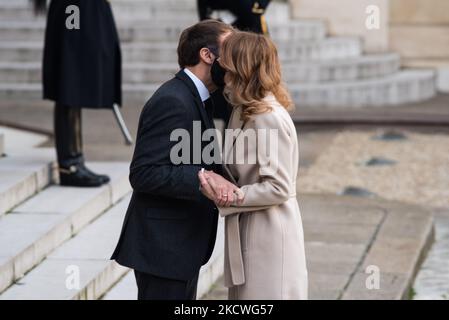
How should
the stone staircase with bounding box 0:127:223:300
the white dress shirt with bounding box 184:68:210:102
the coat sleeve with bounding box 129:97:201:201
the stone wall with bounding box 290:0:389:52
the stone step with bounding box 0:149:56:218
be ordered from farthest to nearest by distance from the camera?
the stone wall with bounding box 290:0:389:52 < the stone step with bounding box 0:149:56:218 < the stone staircase with bounding box 0:127:223:300 < the white dress shirt with bounding box 184:68:210:102 < the coat sleeve with bounding box 129:97:201:201

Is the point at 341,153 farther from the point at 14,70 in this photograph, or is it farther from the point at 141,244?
the point at 141,244

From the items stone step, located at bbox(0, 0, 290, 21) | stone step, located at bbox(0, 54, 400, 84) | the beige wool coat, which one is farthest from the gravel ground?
the beige wool coat

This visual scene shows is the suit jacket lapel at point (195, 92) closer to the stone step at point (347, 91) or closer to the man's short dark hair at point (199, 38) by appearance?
the man's short dark hair at point (199, 38)

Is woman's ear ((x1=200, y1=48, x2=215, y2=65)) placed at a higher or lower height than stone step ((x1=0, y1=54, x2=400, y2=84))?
higher

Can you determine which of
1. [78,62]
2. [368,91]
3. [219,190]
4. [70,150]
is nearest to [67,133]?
[70,150]

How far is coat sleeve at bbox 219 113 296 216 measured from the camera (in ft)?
12.8

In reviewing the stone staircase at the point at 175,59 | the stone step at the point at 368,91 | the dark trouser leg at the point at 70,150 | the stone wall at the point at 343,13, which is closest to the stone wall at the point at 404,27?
the stone wall at the point at 343,13

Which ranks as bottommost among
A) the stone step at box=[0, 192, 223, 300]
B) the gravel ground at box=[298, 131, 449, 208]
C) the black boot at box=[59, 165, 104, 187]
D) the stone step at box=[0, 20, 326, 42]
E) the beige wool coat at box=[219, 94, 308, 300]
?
the gravel ground at box=[298, 131, 449, 208]

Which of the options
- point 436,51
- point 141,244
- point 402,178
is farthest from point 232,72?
point 436,51

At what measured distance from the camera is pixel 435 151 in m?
10.8

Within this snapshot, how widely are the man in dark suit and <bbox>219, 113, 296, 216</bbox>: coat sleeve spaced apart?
10 centimetres

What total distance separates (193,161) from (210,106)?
0.24 m

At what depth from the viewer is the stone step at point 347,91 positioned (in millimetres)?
12906

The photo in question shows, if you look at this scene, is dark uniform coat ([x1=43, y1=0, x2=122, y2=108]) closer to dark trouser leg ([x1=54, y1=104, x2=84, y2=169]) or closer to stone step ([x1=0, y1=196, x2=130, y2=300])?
dark trouser leg ([x1=54, y1=104, x2=84, y2=169])
